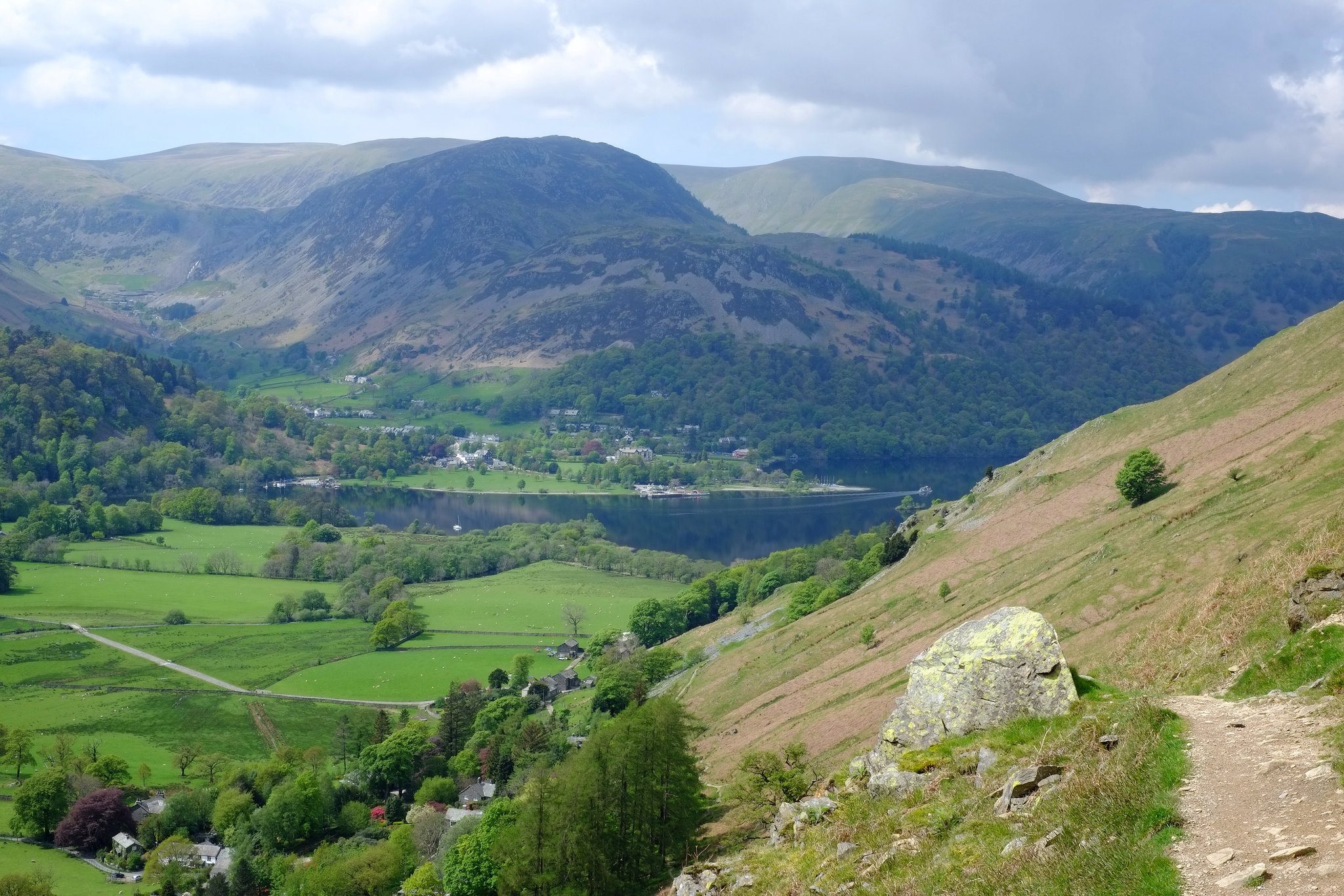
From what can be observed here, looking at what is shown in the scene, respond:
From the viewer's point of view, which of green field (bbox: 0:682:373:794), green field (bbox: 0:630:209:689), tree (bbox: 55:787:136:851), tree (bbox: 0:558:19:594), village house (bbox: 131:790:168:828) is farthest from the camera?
tree (bbox: 0:558:19:594)

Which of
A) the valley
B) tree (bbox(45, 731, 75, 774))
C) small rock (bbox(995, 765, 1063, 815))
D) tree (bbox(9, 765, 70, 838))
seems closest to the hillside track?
the valley

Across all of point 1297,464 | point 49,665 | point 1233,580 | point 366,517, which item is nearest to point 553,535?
point 366,517

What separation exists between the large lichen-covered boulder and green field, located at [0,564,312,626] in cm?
9478

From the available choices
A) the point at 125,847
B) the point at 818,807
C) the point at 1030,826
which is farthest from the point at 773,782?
the point at 125,847

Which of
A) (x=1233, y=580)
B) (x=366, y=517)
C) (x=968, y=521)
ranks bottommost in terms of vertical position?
(x=366, y=517)

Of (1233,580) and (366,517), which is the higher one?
(1233,580)

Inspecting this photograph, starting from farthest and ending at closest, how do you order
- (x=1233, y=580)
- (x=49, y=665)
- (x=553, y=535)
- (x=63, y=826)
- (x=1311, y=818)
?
(x=553, y=535), (x=49, y=665), (x=63, y=826), (x=1233, y=580), (x=1311, y=818)

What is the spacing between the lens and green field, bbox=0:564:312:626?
101625mm

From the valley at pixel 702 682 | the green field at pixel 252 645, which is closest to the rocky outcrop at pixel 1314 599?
the valley at pixel 702 682

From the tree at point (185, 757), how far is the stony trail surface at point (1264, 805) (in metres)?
63.5

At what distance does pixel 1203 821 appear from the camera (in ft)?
39.4

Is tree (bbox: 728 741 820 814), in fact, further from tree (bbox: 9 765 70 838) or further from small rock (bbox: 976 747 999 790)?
tree (bbox: 9 765 70 838)

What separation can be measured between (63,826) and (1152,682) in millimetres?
54458

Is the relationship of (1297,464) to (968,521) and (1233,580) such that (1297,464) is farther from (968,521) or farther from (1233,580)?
(968,521)
